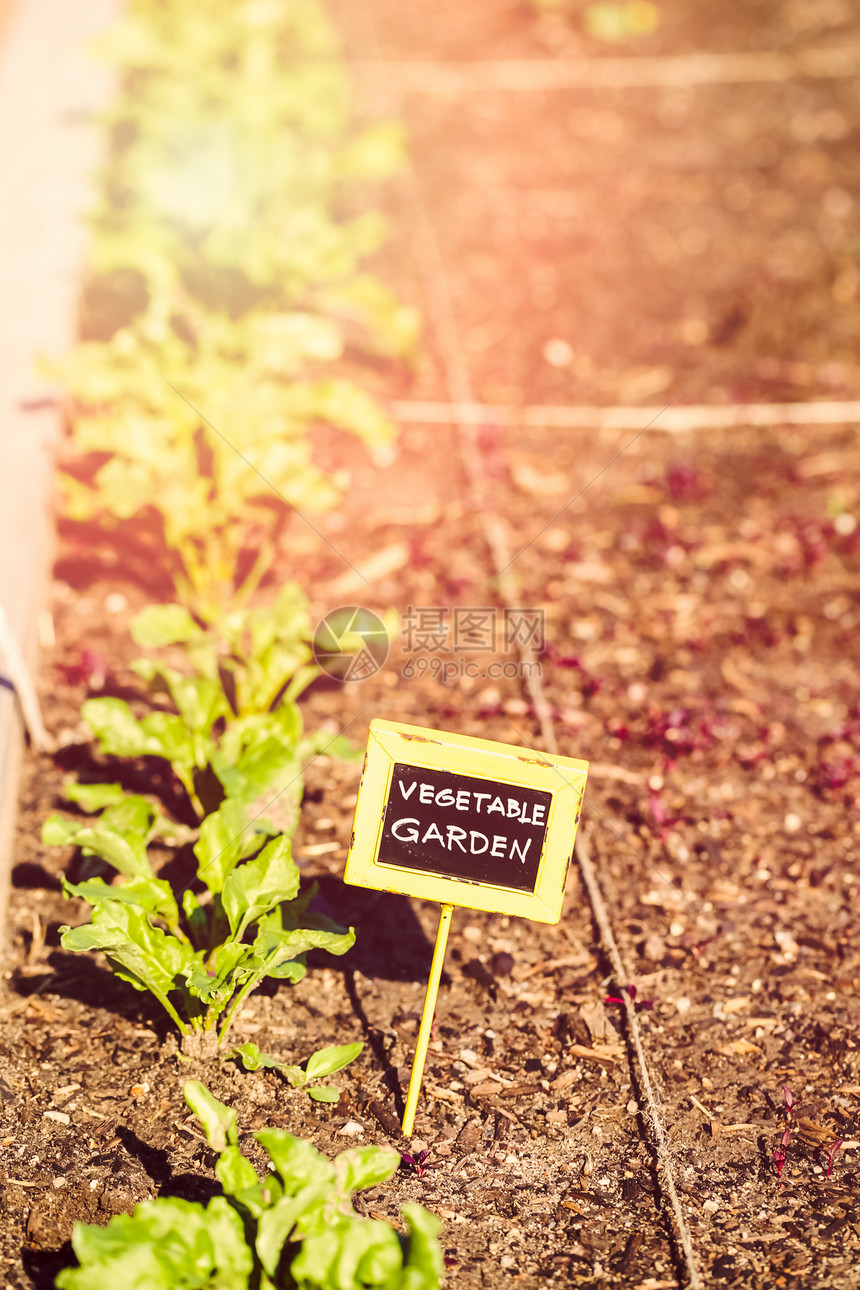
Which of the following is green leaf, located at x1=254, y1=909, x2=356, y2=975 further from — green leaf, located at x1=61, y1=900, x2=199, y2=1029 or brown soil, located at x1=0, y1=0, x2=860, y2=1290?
brown soil, located at x1=0, y1=0, x2=860, y2=1290

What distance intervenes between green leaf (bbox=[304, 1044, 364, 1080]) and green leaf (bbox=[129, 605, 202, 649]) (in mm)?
1130

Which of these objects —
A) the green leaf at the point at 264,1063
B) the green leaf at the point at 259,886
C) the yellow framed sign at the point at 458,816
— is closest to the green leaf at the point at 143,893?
the green leaf at the point at 259,886

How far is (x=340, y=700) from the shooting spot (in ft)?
10.4

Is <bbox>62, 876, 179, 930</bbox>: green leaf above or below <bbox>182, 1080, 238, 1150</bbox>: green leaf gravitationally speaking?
above

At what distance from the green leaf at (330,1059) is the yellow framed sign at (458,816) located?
16.6 inches

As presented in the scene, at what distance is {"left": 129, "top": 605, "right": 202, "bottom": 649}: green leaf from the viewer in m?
2.77

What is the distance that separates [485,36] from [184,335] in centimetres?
459

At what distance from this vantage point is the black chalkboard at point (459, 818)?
6.29 ft

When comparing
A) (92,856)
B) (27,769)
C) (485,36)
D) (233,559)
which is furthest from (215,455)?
(485,36)

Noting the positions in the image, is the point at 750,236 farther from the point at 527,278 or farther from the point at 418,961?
the point at 418,961

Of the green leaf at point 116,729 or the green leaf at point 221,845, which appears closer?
the green leaf at point 221,845

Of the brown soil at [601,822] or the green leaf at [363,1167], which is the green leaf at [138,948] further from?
the green leaf at [363,1167]

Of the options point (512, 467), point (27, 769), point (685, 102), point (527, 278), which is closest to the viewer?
point (27, 769)

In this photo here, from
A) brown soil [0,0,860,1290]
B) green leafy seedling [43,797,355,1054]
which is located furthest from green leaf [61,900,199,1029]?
brown soil [0,0,860,1290]
